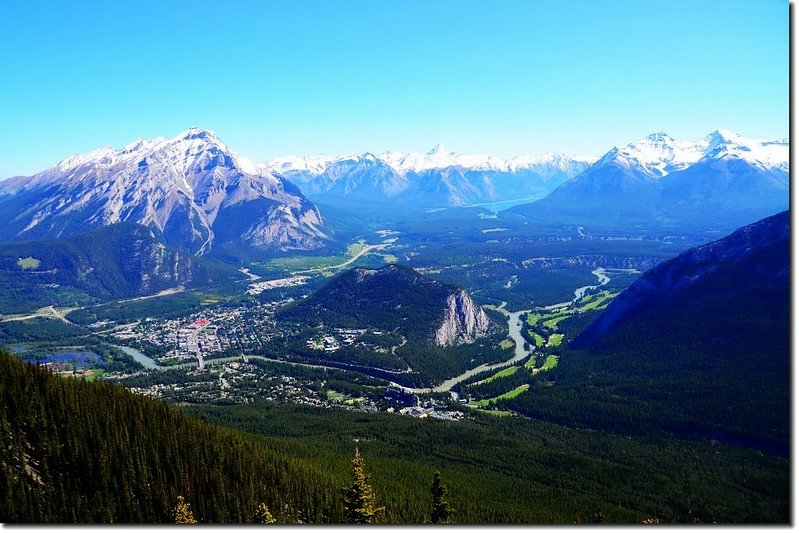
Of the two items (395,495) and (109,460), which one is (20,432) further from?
(395,495)

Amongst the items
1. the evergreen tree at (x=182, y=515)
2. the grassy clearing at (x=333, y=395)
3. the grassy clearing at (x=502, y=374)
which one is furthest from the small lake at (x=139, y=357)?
the evergreen tree at (x=182, y=515)

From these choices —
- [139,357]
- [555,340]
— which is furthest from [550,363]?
[139,357]

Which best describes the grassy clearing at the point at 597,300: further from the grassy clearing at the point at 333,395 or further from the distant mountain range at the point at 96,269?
the distant mountain range at the point at 96,269

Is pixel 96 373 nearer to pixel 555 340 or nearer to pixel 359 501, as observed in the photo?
pixel 555 340

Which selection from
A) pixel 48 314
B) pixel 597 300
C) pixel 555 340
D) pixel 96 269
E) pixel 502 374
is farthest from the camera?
pixel 96 269

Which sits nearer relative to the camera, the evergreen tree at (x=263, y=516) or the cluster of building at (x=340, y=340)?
the evergreen tree at (x=263, y=516)

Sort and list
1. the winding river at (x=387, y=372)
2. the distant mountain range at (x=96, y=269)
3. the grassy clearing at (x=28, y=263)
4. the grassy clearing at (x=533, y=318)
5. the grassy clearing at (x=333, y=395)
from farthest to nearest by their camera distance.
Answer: the grassy clearing at (x=28, y=263) < the distant mountain range at (x=96, y=269) < the grassy clearing at (x=533, y=318) < the winding river at (x=387, y=372) < the grassy clearing at (x=333, y=395)

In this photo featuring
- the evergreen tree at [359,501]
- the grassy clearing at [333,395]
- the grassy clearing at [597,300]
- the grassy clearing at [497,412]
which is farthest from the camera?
the grassy clearing at [597,300]
